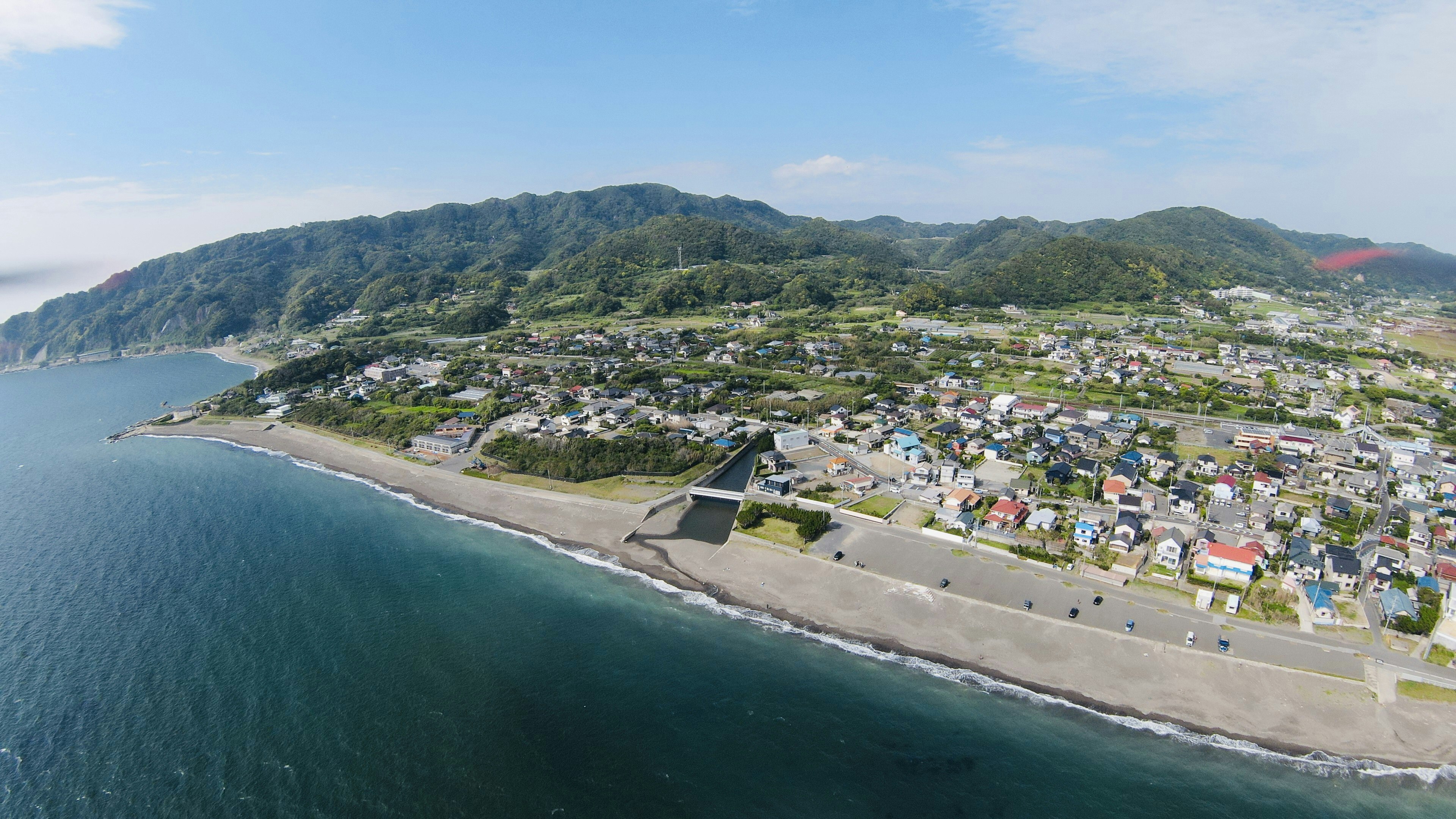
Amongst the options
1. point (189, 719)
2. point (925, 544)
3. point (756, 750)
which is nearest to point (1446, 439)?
point (925, 544)

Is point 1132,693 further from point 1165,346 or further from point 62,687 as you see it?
point 1165,346

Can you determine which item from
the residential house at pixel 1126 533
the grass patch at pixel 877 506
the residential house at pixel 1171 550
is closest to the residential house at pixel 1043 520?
the residential house at pixel 1126 533

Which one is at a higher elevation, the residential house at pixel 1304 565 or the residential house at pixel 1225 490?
the residential house at pixel 1225 490

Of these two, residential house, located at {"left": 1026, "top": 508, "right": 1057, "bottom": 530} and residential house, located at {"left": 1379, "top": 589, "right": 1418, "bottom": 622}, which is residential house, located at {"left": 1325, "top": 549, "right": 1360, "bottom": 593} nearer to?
residential house, located at {"left": 1379, "top": 589, "right": 1418, "bottom": 622}

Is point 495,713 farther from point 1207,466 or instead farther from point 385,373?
point 385,373

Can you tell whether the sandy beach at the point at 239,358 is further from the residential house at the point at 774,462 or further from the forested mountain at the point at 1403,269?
the forested mountain at the point at 1403,269
